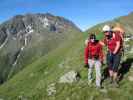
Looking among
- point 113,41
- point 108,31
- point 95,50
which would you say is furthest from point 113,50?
point 108,31

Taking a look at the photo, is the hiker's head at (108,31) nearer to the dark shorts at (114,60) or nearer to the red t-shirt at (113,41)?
the red t-shirt at (113,41)

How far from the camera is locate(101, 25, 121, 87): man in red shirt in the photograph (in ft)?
57.2

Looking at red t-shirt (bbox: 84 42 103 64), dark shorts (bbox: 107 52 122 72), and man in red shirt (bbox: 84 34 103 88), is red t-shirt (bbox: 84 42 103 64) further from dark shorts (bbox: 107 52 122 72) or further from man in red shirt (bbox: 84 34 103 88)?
dark shorts (bbox: 107 52 122 72)

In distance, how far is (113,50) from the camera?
1756cm

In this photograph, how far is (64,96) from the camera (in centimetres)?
1881

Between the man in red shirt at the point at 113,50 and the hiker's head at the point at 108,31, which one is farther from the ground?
the hiker's head at the point at 108,31

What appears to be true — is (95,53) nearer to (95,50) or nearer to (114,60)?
(95,50)

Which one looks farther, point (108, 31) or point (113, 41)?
point (108, 31)

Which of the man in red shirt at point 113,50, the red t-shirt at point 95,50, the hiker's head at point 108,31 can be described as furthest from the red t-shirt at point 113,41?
the red t-shirt at point 95,50

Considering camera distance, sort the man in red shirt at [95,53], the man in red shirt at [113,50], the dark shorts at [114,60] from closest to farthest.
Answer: the man in red shirt at [113,50], the dark shorts at [114,60], the man in red shirt at [95,53]

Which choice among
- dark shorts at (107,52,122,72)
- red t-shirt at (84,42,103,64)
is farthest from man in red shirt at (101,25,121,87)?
red t-shirt at (84,42,103,64)

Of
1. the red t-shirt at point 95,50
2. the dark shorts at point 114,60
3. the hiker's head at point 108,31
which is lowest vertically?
the dark shorts at point 114,60

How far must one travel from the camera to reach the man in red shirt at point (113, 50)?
17438 millimetres

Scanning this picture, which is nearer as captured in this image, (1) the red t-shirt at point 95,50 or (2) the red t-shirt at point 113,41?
(2) the red t-shirt at point 113,41
